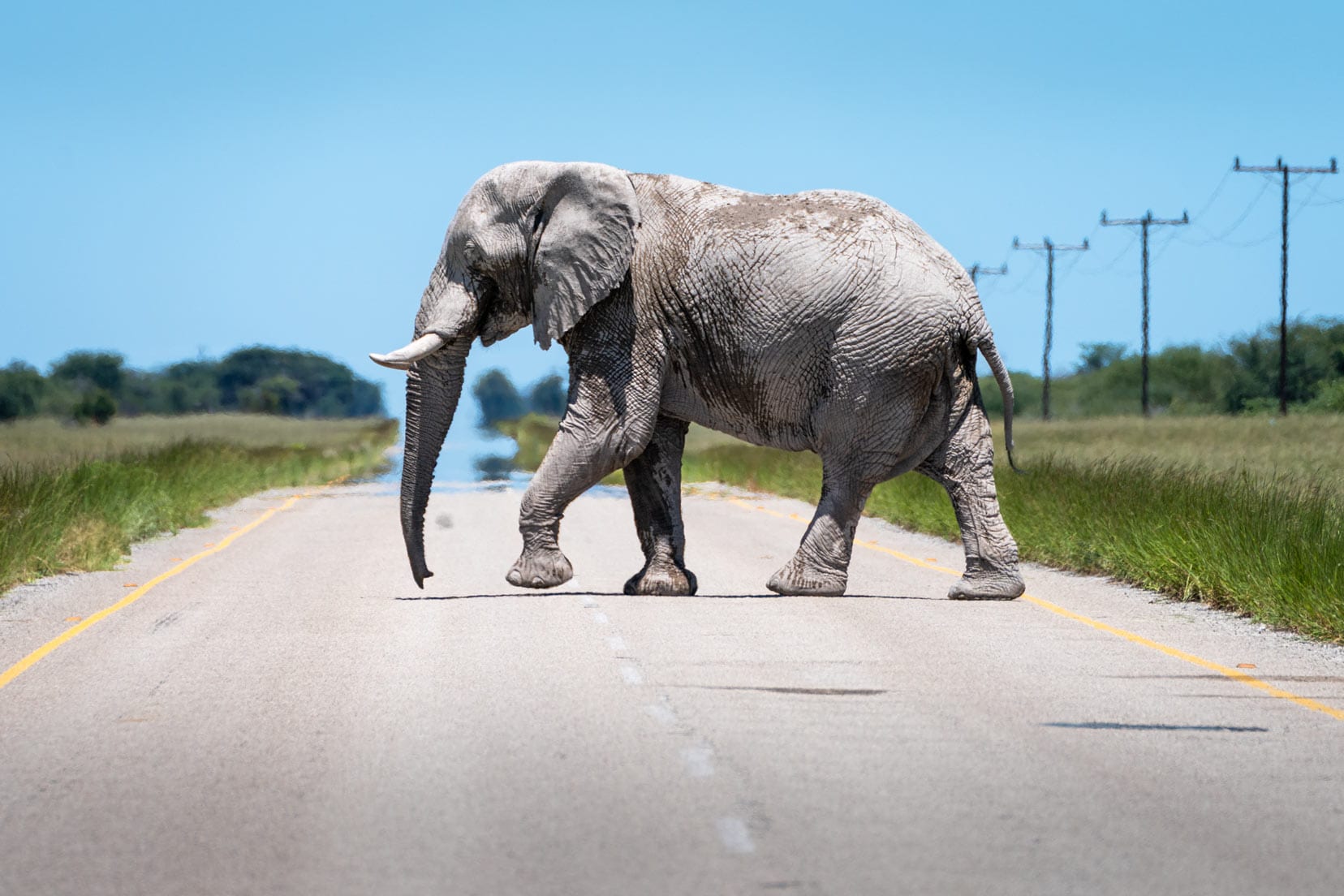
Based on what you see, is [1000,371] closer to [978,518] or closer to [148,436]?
[978,518]

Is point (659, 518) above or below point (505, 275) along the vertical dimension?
A: below

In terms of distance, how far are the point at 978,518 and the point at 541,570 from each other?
3.48 metres

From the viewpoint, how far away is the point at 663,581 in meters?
14.4

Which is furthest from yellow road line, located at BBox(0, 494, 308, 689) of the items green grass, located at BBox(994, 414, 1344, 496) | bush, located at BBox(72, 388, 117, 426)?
bush, located at BBox(72, 388, 117, 426)

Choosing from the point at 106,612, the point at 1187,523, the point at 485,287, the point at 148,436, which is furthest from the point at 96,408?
the point at 1187,523

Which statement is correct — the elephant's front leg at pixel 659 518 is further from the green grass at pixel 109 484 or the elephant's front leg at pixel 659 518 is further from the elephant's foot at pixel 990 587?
the green grass at pixel 109 484

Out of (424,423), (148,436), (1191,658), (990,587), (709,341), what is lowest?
(1191,658)

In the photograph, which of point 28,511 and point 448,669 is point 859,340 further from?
point 28,511

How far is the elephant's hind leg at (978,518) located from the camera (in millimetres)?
14344

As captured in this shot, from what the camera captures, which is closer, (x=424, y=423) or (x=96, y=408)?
(x=424, y=423)

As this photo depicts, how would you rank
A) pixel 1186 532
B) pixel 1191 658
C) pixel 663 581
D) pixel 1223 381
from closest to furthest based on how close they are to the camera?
pixel 1191 658, pixel 663 581, pixel 1186 532, pixel 1223 381

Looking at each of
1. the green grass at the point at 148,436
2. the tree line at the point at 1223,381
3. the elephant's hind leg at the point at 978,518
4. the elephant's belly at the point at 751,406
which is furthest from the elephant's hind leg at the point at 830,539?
the tree line at the point at 1223,381

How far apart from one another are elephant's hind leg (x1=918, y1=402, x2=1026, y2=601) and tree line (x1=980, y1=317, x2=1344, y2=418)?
54896 mm

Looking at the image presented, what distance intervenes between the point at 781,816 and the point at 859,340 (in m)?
7.43
